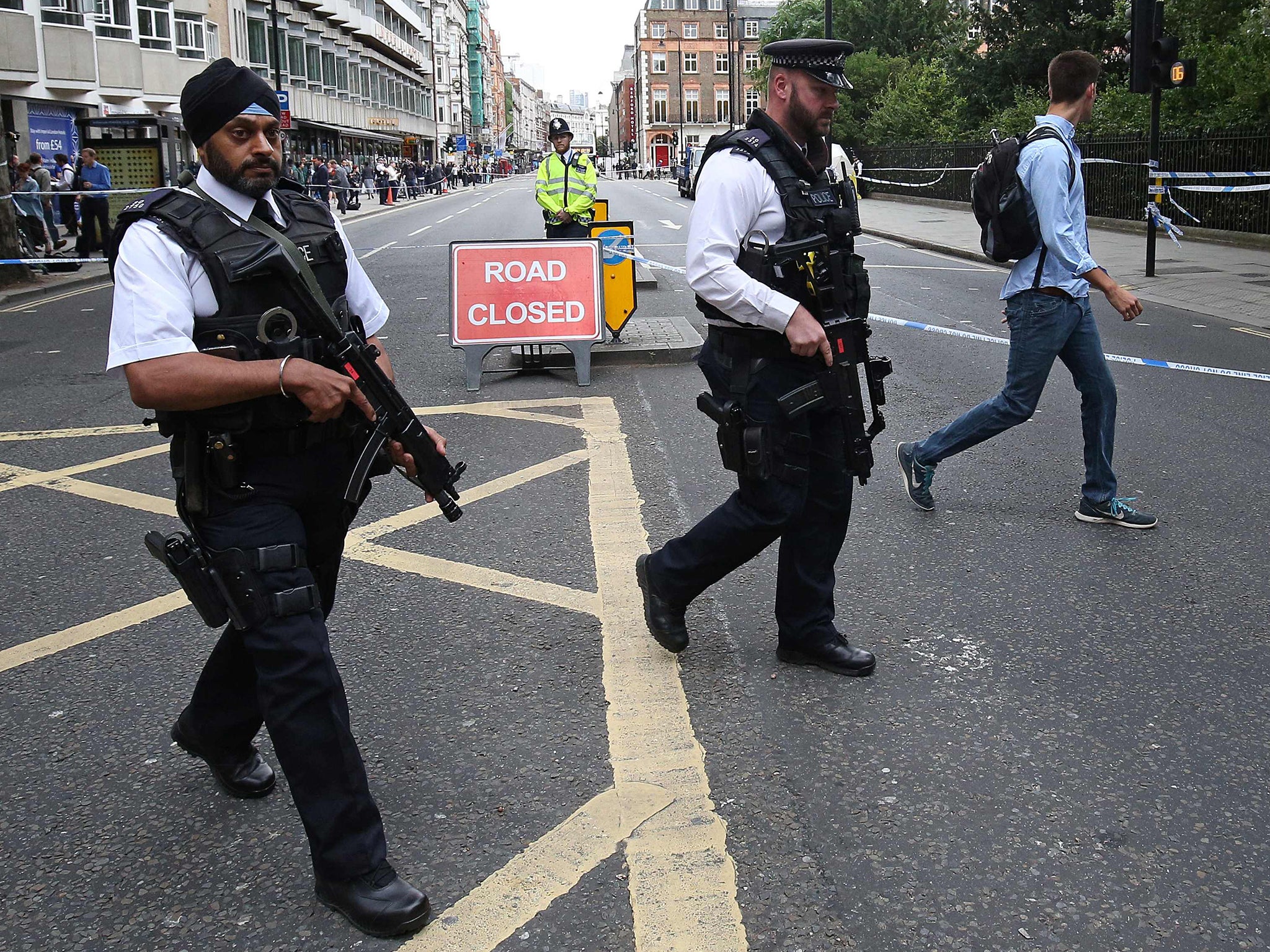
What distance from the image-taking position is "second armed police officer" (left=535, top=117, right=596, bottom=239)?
12.2 m

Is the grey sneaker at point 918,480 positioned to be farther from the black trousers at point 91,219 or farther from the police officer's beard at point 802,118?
the black trousers at point 91,219

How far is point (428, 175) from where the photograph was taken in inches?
2751

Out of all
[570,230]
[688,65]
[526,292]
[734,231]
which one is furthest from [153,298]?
[688,65]

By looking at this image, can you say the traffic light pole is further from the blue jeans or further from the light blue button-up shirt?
the light blue button-up shirt

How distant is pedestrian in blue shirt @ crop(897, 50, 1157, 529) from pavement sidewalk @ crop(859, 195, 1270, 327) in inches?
303

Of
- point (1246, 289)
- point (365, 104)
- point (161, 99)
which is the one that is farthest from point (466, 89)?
point (1246, 289)

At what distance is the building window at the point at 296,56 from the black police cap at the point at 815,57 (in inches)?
2244

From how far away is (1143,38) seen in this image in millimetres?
15016

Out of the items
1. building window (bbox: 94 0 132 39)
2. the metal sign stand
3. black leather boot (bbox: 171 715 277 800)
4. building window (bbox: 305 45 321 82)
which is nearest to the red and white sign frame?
the metal sign stand

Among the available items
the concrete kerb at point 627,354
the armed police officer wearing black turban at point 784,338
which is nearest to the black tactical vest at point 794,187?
the armed police officer wearing black turban at point 784,338

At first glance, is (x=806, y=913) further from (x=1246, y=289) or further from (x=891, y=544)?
(x=1246, y=289)

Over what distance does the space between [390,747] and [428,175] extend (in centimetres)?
6981

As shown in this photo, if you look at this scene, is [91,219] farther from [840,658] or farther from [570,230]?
[840,658]

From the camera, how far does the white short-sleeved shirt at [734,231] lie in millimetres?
3398
